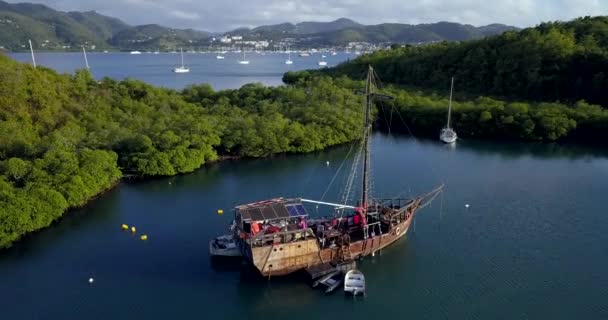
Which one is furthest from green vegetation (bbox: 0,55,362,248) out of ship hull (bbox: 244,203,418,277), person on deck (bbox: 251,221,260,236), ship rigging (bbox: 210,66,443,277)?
ship hull (bbox: 244,203,418,277)

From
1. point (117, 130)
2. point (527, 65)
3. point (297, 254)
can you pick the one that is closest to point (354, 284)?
point (297, 254)

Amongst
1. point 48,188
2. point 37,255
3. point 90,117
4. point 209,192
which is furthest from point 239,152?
point 37,255

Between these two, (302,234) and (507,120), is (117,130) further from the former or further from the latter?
(507,120)

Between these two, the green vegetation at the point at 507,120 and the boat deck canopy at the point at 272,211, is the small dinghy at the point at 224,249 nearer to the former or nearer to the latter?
the boat deck canopy at the point at 272,211

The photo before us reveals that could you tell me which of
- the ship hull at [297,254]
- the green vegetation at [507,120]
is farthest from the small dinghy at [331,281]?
the green vegetation at [507,120]

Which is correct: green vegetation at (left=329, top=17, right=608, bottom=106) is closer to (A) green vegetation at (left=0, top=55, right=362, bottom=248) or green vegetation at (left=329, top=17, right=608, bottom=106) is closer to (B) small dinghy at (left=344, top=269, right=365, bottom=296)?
(A) green vegetation at (left=0, top=55, right=362, bottom=248)
